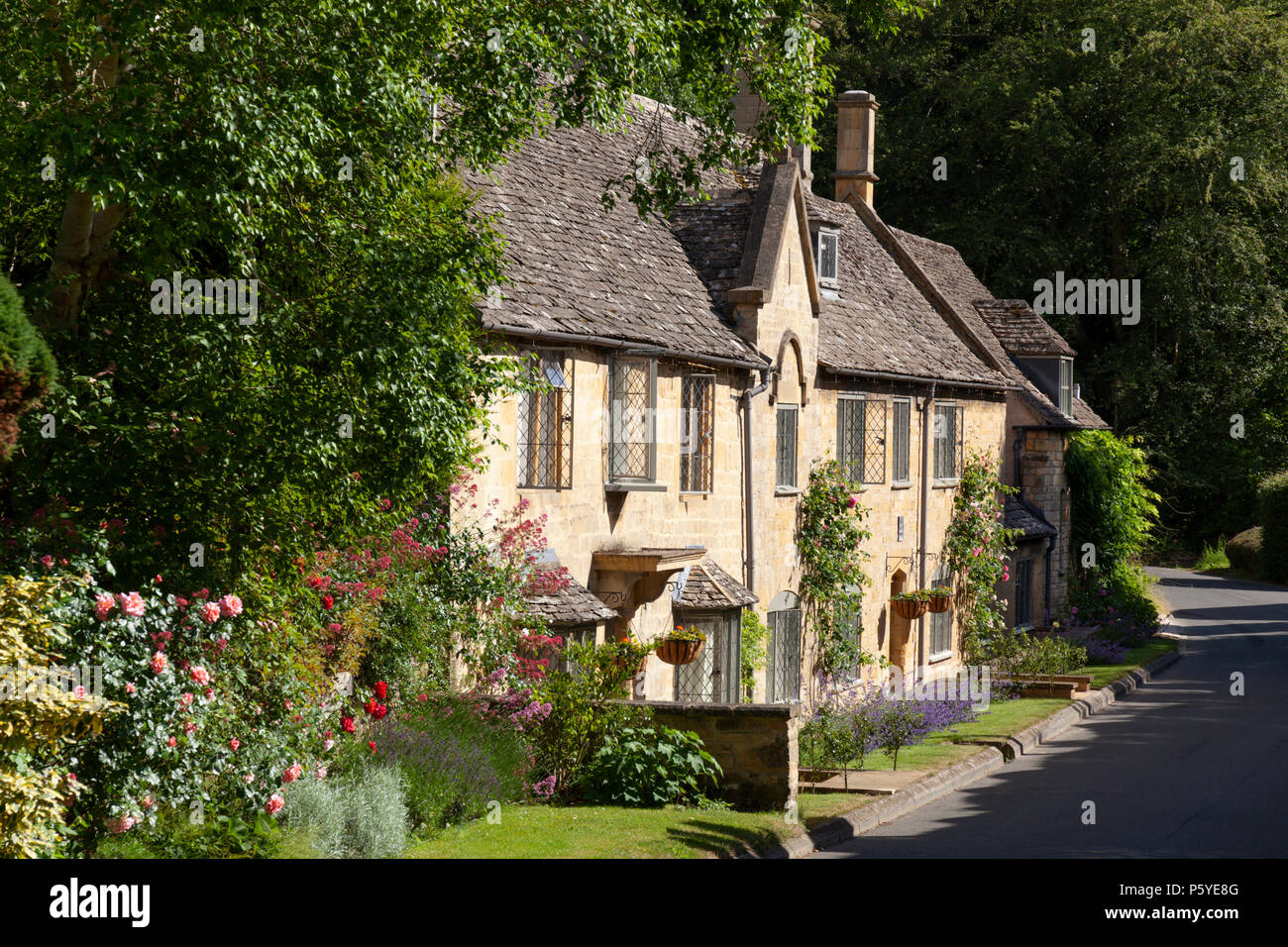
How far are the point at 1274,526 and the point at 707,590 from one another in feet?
132

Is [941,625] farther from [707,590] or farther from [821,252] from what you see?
[707,590]

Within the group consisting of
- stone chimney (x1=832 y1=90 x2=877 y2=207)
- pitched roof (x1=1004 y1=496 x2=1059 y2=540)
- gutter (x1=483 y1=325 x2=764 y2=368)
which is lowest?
pitched roof (x1=1004 y1=496 x2=1059 y2=540)

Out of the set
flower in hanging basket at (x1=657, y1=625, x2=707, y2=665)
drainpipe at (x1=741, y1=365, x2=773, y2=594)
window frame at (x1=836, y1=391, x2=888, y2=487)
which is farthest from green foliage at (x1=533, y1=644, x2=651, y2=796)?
window frame at (x1=836, y1=391, x2=888, y2=487)

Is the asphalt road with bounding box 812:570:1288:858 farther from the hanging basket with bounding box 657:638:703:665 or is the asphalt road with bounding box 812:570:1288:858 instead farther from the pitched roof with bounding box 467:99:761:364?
the pitched roof with bounding box 467:99:761:364

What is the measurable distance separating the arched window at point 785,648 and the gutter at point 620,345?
4.22m

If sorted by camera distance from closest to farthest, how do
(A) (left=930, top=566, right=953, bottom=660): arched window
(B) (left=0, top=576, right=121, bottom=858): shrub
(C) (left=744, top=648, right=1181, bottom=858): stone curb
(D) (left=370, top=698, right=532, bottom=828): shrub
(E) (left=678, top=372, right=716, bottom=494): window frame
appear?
(B) (left=0, top=576, right=121, bottom=858): shrub, (D) (left=370, top=698, right=532, bottom=828): shrub, (C) (left=744, top=648, right=1181, bottom=858): stone curb, (E) (left=678, top=372, right=716, bottom=494): window frame, (A) (left=930, top=566, right=953, bottom=660): arched window

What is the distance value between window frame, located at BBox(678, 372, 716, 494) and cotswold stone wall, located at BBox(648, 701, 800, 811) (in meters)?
5.39

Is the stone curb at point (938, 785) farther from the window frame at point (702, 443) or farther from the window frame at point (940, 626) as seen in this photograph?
the window frame at point (702, 443)

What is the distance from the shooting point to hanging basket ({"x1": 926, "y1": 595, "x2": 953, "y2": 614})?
27766 millimetres

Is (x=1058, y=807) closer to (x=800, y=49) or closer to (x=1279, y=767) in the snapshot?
(x=1279, y=767)

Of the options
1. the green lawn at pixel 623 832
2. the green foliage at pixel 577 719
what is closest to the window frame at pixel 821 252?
the green lawn at pixel 623 832

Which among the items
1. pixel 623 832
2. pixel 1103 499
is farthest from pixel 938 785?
pixel 1103 499

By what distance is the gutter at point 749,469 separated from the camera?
829 inches

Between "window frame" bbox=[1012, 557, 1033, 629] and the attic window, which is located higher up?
the attic window
